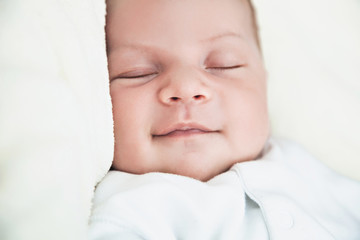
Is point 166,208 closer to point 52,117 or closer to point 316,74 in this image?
point 52,117

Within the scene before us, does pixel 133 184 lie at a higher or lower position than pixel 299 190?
higher

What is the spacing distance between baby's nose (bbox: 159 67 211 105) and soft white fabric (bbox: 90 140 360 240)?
186mm

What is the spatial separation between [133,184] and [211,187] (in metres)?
0.18

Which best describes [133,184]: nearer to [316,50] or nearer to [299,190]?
[299,190]

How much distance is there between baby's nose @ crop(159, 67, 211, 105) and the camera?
0.92m

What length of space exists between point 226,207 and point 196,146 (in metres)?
0.16

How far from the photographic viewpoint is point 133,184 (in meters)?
0.87

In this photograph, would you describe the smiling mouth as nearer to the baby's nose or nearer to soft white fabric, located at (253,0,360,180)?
the baby's nose

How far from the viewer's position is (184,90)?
92cm

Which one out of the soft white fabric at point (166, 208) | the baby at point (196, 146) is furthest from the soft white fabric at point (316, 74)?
the soft white fabric at point (166, 208)

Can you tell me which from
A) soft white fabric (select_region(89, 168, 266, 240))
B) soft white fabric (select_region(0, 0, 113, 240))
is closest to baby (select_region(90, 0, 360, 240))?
soft white fabric (select_region(89, 168, 266, 240))

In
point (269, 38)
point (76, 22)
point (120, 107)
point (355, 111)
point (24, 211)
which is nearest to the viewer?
point (24, 211)

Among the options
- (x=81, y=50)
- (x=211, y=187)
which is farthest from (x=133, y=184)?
(x=81, y=50)

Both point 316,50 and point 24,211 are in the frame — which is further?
point 316,50
